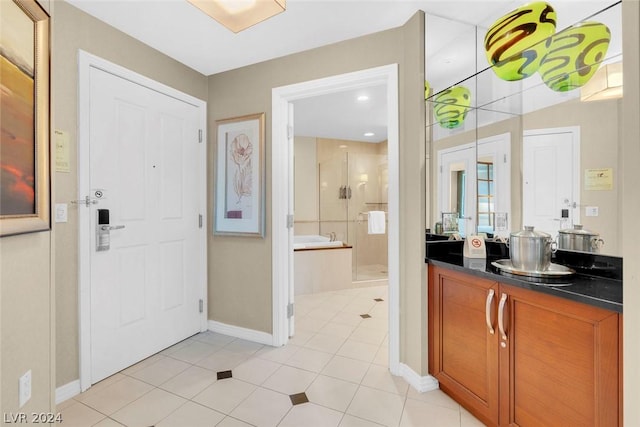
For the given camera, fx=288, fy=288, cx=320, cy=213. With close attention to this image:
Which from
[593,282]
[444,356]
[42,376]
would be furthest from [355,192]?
[42,376]

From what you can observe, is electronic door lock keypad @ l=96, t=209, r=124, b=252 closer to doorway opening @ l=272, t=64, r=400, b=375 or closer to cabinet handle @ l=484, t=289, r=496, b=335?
doorway opening @ l=272, t=64, r=400, b=375

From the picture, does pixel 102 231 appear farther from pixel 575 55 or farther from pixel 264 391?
pixel 575 55

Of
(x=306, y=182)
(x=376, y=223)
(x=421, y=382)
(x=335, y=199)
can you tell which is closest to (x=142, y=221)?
(x=421, y=382)

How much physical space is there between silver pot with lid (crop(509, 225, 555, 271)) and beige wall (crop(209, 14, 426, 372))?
519 millimetres

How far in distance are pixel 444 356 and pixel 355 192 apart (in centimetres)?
372

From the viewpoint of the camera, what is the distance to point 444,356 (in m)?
1.71

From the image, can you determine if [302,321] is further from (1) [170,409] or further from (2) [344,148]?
(2) [344,148]

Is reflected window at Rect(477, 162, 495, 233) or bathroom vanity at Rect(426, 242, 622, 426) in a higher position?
reflected window at Rect(477, 162, 495, 233)

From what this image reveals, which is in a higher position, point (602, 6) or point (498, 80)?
point (602, 6)

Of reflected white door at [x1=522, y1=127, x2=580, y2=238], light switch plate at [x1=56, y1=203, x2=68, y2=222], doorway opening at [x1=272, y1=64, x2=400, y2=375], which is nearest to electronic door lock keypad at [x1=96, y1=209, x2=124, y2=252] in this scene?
light switch plate at [x1=56, y1=203, x2=68, y2=222]

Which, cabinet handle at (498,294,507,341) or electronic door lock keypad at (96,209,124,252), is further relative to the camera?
electronic door lock keypad at (96,209,124,252)

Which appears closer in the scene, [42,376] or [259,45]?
[42,376]

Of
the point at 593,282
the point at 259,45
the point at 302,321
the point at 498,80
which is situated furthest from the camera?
the point at 302,321

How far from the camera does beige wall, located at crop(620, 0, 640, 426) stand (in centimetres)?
83
